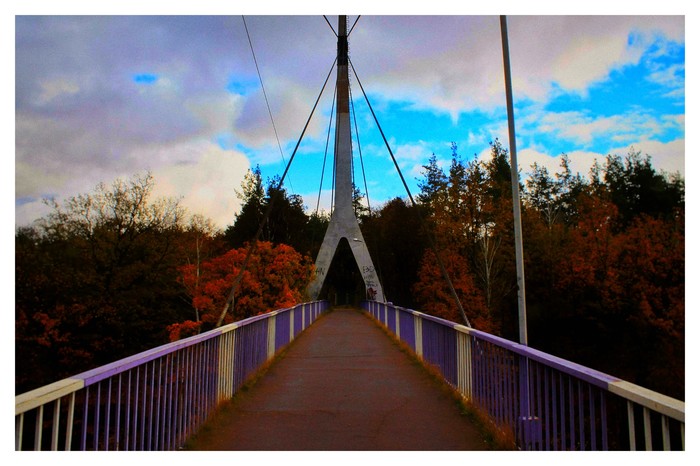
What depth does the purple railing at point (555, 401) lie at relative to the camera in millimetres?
2221

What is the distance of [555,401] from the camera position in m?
3.03

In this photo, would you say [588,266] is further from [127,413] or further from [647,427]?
[127,413]

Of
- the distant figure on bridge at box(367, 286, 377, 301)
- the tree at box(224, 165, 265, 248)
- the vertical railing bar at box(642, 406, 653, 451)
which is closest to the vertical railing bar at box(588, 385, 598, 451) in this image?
the vertical railing bar at box(642, 406, 653, 451)

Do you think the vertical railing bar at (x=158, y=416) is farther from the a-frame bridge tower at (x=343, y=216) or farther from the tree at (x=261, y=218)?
the tree at (x=261, y=218)

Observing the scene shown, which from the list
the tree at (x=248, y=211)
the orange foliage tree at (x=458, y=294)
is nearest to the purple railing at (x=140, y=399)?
the orange foliage tree at (x=458, y=294)

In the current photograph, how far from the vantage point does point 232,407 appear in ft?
15.9

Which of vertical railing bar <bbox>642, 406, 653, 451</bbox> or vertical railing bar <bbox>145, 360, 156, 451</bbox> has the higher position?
vertical railing bar <bbox>642, 406, 653, 451</bbox>

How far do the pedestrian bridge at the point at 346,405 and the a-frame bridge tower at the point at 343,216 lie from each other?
907 inches

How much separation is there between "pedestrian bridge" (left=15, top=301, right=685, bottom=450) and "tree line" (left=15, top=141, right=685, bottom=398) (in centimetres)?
1213

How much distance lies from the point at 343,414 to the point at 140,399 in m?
1.94

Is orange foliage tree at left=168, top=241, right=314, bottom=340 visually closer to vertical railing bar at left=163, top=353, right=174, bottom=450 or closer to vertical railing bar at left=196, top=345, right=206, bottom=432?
vertical railing bar at left=196, top=345, right=206, bottom=432

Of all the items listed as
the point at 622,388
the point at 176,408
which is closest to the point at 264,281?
the point at 176,408

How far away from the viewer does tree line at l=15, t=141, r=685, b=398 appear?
18500 mm

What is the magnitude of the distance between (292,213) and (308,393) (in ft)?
115
